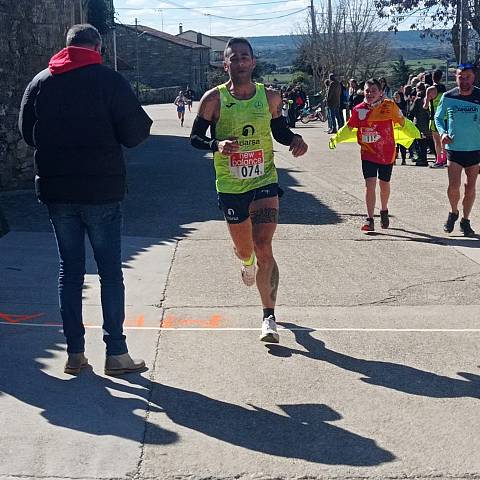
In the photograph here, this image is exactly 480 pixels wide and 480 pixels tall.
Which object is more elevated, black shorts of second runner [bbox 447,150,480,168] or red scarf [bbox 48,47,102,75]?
red scarf [bbox 48,47,102,75]

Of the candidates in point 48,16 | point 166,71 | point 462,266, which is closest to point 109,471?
point 462,266

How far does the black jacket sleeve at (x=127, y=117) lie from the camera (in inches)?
206

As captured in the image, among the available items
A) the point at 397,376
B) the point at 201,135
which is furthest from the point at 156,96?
the point at 397,376

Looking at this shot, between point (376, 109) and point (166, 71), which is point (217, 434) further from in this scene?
point (166, 71)

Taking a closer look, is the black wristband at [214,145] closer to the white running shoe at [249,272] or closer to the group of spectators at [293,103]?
the white running shoe at [249,272]

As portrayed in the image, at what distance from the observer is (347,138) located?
10969 millimetres

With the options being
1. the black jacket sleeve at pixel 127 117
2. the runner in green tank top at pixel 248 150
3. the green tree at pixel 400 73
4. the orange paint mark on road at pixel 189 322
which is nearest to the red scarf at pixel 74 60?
the black jacket sleeve at pixel 127 117

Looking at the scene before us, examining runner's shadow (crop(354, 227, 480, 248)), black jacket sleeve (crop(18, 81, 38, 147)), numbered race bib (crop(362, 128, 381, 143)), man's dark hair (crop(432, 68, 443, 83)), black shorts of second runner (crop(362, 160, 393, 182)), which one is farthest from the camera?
man's dark hair (crop(432, 68, 443, 83))

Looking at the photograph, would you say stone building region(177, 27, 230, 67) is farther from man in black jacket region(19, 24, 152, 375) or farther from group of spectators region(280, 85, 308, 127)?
man in black jacket region(19, 24, 152, 375)

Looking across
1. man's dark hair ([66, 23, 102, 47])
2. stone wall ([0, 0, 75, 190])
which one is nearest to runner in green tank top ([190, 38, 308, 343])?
man's dark hair ([66, 23, 102, 47])

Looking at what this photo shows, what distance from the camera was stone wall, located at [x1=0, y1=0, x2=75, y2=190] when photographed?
13.5 meters

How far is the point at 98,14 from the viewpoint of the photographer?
2238cm

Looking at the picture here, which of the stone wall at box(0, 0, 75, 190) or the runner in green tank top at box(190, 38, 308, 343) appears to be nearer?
the runner in green tank top at box(190, 38, 308, 343)

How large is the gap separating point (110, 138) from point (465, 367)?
254 centimetres
